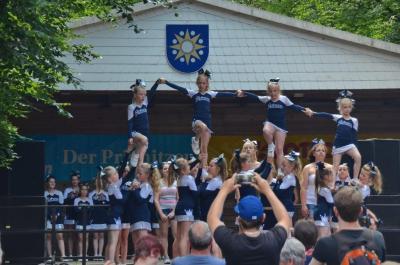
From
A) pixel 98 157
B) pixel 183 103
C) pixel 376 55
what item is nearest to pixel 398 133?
pixel 376 55

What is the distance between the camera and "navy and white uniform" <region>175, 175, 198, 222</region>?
14758 millimetres

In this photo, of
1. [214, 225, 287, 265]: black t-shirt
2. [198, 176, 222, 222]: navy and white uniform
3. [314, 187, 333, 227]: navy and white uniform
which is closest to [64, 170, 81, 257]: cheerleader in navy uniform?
[198, 176, 222, 222]: navy and white uniform

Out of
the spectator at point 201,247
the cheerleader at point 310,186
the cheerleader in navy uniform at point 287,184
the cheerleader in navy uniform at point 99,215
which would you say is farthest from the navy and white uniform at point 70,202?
the spectator at point 201,247

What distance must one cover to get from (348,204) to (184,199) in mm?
8311

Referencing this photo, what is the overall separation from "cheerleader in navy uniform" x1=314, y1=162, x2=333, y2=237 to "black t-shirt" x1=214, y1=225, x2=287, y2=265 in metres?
7.87

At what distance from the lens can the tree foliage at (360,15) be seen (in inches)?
1141

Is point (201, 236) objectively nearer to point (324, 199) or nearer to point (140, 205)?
point (140, 205)

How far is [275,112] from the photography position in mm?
15828

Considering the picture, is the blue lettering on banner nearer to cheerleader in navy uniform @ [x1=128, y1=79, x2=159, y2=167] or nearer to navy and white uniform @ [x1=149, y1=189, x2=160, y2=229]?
navy and white uniform @ [x1=149, y1=189, x2=160, y2=229]

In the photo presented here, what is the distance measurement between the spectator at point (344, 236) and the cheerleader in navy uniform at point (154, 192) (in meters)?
8.48

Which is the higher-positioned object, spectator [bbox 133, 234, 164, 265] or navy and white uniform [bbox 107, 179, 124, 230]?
navy and white uniform [bbox 107, 179, 124, 230]

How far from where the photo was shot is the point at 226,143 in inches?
821

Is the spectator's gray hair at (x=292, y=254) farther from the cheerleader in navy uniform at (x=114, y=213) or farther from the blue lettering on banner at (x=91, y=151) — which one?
the blue lettering on banner at (x=91, y=151)

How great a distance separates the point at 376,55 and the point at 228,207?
15.1 feet
